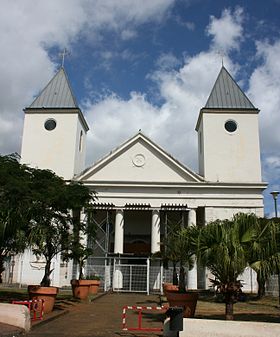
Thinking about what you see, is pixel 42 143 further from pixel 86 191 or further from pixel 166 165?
pixel 86 191

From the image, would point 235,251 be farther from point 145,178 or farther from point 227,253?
point 145,178

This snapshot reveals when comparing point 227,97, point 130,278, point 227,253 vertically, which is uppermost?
point 227,97

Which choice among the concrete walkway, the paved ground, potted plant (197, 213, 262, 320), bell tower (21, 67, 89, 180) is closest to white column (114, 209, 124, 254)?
bell tower (21, 67, 89, 180)

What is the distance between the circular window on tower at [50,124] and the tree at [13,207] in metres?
23.5

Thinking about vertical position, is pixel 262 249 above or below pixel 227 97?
below

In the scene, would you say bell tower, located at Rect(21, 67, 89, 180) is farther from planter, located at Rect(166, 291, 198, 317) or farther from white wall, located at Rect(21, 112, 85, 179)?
planter, located at Rect(166, 291, 198, 317)

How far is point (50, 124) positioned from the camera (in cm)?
3828

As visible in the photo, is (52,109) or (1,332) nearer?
(1,332)

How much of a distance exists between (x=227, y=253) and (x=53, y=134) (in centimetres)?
2931

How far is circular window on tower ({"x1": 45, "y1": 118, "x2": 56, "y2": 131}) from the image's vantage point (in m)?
38.2

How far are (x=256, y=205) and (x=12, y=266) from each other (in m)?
21.2

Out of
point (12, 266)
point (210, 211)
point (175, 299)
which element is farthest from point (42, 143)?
point (175, 299)

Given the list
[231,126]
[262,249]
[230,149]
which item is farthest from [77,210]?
[231,126]

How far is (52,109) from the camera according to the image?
126 ft
